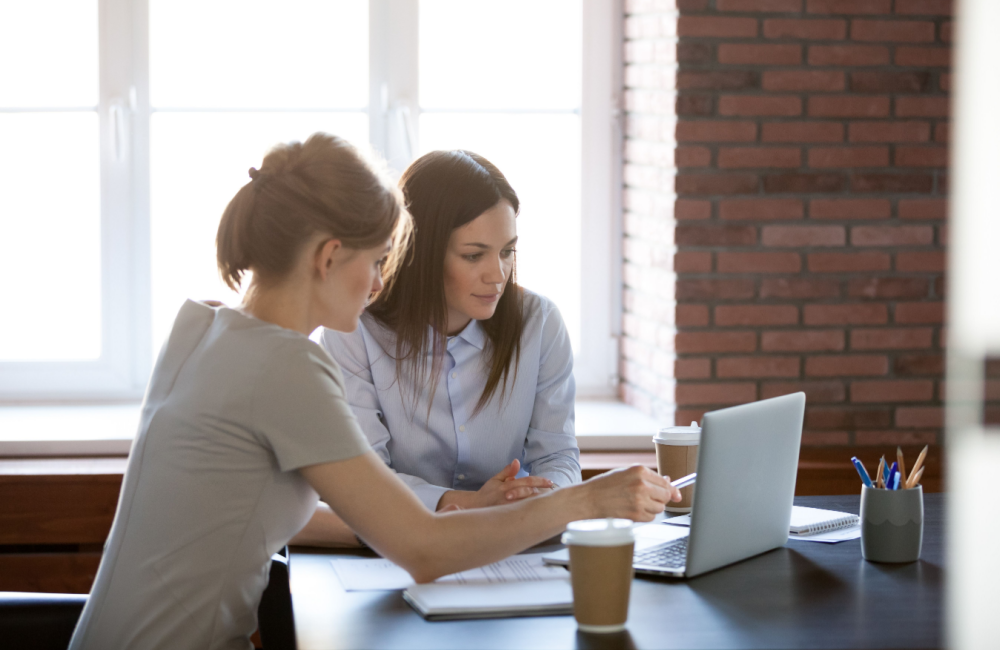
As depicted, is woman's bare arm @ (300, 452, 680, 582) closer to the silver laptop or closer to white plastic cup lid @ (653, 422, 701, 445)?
the silver laptop

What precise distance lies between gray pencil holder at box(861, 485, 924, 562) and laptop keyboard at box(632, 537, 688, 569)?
26cm

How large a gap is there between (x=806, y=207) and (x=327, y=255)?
1752mm

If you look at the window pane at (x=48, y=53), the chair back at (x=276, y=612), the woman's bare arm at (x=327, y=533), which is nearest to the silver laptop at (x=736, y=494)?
the woman's bare arm at (x=327, y=533)

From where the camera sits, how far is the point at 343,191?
1383mm

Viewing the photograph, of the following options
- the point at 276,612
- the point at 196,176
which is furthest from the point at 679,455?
the point at 196,176

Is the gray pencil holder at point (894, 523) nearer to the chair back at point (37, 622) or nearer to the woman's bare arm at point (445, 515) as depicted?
the woman's bare arm at point (445, 515)

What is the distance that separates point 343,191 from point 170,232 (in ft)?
6.07

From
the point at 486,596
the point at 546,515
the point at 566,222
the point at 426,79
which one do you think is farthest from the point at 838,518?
the point at 426,79

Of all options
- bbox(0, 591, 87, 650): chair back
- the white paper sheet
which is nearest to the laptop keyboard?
the white paper sheet

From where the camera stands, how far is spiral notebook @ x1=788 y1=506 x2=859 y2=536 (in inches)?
64.3

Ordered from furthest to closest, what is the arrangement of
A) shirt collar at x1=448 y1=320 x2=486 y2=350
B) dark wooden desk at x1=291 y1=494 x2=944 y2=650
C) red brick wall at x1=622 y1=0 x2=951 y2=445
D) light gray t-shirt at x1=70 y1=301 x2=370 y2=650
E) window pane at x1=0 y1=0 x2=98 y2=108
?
window pane at x1=0 y1=0 x2=98 y2=108 < red brick wall at x1=622 y1=0 x2=951 y2=445 < shirt collar at x1=448 y1=320 x2=486 y2=350 < light gray t-shirt at x1=70 y1=301 x2=370 y2=650 < dark wooden desk at x1=291 y1=494 x2=944 y2=650

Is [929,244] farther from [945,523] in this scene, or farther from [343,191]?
[343,191]

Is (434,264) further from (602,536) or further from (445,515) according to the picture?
(602,536)

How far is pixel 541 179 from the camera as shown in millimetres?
3154
